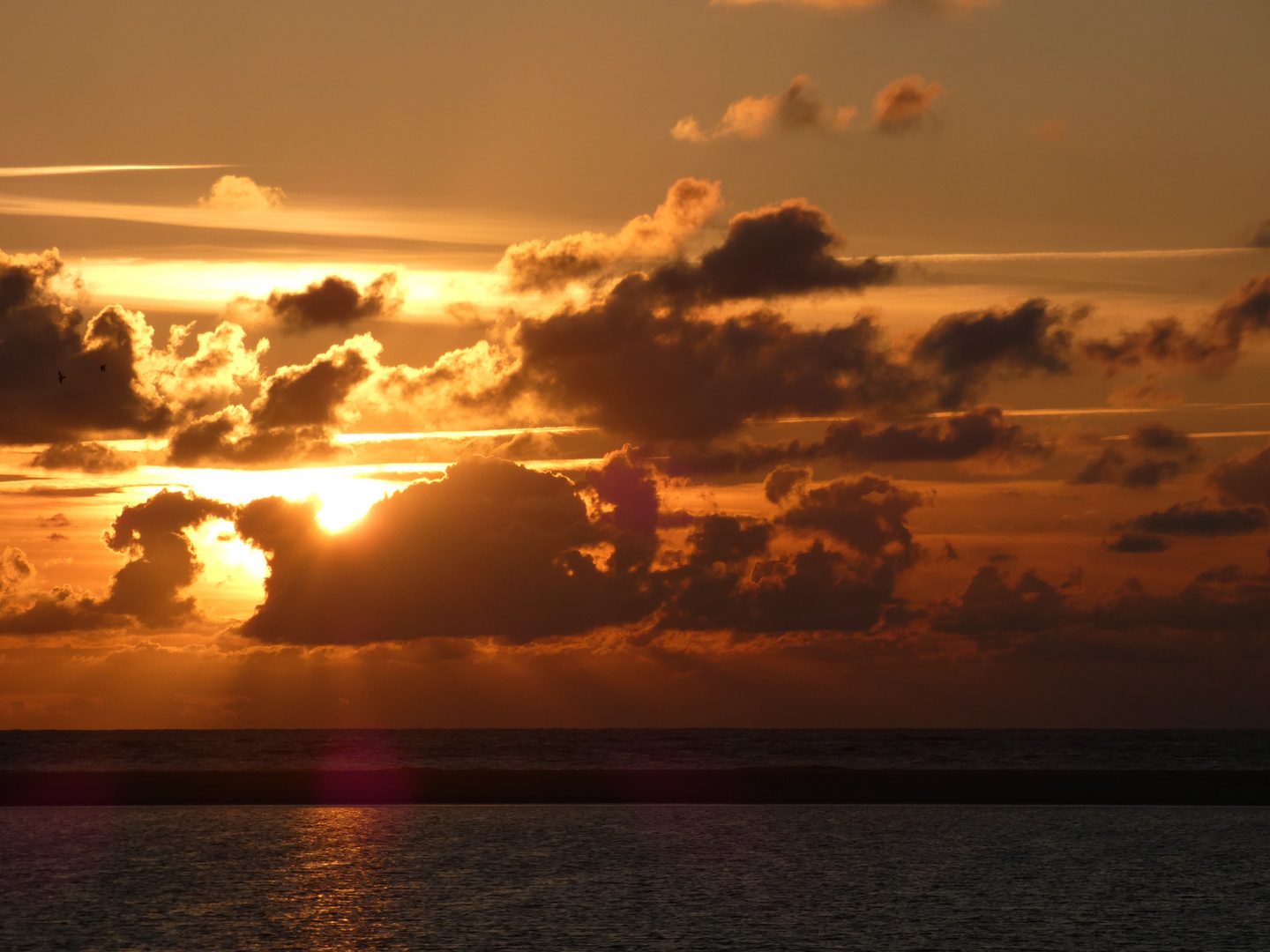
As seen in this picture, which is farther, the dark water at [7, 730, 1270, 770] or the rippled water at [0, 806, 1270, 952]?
the dark water at [7, 730, 1270, 770]

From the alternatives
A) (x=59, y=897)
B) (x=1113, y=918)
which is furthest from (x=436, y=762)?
(x=1113, y=918)

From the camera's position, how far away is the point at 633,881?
46938 mm

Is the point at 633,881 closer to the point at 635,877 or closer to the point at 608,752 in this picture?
the point at 635,877

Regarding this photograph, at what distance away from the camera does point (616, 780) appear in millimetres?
91750

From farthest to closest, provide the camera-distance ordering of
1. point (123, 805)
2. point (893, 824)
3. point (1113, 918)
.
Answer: point (123, 805) → point (893, 824) → point (1113, 918)

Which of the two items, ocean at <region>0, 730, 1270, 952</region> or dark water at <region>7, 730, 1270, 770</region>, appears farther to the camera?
dark water at <region>7, 730, 1270, 770</region>

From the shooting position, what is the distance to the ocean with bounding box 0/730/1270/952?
37.4 meters

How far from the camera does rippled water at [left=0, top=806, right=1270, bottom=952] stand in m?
37.3

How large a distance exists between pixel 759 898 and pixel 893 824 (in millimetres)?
22184

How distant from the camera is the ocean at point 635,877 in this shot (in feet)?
123

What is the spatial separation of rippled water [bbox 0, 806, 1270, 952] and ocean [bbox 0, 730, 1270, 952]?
0.16 metres

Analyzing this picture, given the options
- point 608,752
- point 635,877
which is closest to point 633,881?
point 635,877

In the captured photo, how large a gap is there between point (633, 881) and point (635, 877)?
2.38ft

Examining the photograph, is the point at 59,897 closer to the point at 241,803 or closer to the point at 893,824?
the point at 241,803
